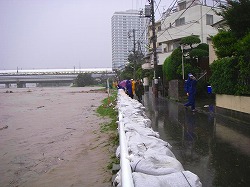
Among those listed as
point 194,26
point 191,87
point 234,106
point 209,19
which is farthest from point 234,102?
point 209,19

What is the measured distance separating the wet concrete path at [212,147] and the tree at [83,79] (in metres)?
90.3

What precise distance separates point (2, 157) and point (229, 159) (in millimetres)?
5945

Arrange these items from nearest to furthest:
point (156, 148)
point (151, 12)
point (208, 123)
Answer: point (156, 148) < point (208, 123) < point (151, 12)

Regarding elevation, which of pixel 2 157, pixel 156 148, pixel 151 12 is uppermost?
pixel 151 12

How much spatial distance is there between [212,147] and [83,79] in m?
94.3

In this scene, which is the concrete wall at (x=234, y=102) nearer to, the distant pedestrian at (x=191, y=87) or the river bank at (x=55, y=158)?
the distant pedestrian at (x=191, y=87)

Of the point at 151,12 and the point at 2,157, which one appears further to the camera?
the point at 151,12

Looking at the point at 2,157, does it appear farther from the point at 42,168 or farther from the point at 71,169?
the point at 71,169

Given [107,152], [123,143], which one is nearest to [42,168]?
[107,152]

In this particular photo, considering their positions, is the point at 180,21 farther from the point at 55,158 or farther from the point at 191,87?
the point at 55,158

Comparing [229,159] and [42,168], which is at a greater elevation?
[229,159]

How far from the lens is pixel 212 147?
569cm

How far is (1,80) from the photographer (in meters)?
96.8

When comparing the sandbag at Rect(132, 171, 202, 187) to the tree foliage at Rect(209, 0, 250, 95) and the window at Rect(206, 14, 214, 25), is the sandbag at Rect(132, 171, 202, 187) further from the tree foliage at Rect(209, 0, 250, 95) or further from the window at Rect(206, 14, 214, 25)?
the window at Rect(206, 14, 214, 25)
